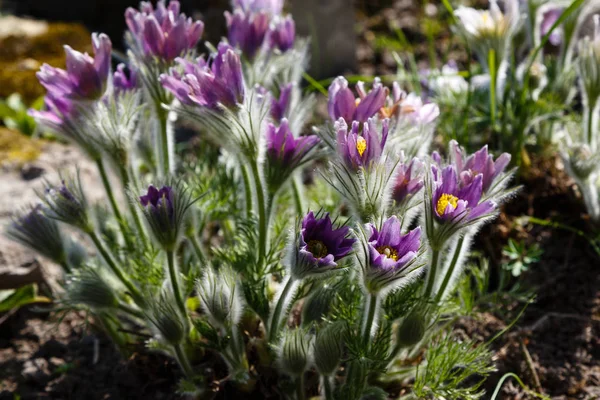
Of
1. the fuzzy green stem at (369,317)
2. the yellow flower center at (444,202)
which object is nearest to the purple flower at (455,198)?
the yellow flower center at (444,202)

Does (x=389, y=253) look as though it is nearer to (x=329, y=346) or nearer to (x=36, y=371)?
(x=329, y=346)

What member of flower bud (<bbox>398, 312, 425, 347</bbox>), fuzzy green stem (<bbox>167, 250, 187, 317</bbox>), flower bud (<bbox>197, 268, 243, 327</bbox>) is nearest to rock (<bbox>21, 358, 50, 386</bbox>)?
fuzzy green stem (<bbox>167, 250, 187, 317</bbox>)

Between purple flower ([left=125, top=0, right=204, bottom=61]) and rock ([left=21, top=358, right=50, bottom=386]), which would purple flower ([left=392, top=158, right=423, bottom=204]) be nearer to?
purple flower ([left=125, top=0, right=204, bottom=61])

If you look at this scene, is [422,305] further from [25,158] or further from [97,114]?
[25,158]

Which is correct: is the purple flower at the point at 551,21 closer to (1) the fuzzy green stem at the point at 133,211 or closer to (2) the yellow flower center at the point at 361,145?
(2) the yellow flower center at the point at 361,145

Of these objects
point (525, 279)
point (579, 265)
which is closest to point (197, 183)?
point (525, 279)

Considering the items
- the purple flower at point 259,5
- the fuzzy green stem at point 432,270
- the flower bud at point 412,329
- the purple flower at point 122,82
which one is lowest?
the flower bud at point 412,329
